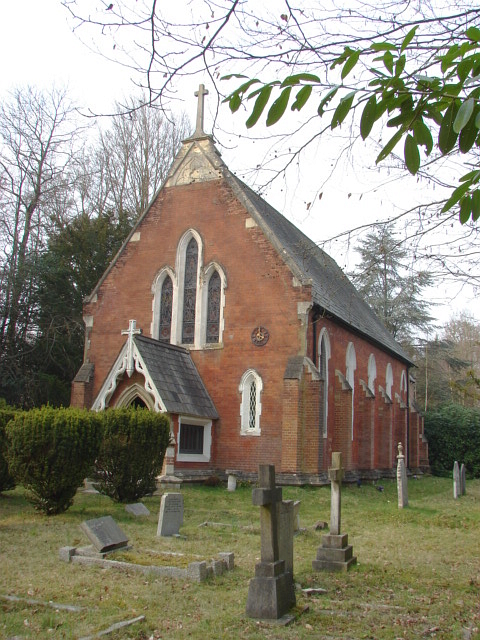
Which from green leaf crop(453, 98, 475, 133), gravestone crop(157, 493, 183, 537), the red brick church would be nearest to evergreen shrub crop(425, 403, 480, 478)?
the red brick church

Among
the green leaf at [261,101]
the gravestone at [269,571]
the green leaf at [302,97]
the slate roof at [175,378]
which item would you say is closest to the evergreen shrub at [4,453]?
the slate roof at [175,378]

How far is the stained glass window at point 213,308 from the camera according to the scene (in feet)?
72.8

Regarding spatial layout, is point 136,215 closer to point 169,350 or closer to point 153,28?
point 169,350

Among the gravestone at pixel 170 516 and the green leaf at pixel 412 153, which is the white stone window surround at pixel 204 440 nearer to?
the gravestone at pixel 170 516

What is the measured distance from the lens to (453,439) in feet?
111

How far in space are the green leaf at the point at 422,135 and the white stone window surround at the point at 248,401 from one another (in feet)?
56.5

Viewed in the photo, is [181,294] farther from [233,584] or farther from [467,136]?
[467,136]

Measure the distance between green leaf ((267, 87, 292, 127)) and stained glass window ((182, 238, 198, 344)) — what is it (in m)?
18.9

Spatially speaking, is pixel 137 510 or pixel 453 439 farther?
pixel 453 439

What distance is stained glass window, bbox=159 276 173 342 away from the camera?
23078 mm

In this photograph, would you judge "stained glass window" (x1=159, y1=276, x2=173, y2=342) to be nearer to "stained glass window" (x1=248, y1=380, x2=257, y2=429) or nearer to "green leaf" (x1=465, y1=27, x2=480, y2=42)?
"stained glass window" (x1=248, y1=380, x2=257, y2=429)

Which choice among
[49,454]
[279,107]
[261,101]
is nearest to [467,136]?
[279,107]

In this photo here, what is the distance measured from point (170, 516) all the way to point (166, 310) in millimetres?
12699

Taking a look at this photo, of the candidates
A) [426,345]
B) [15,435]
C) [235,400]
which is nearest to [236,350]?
[235,400]
